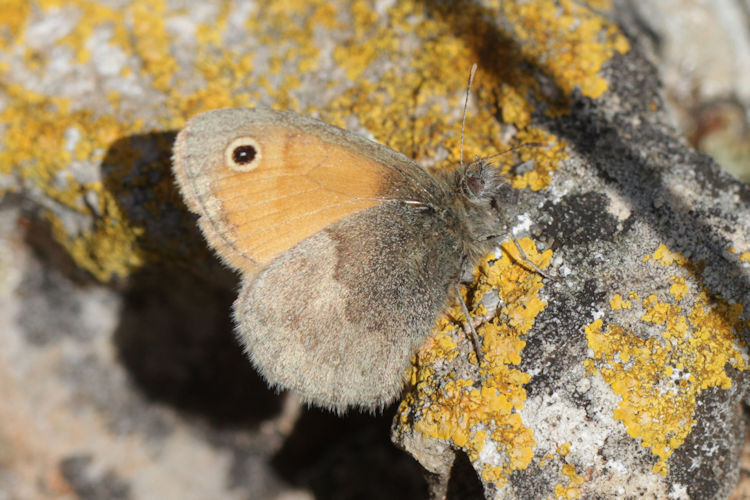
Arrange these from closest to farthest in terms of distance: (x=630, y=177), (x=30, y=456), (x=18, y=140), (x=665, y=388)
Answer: (x=665, y=388) < (x=630, y=177) < (x=18, y=140) < (x=30, y=456)

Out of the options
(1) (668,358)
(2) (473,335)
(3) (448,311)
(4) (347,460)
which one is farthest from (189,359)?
(1) (668,358)

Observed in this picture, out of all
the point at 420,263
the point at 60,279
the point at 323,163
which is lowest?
the point at 60,279

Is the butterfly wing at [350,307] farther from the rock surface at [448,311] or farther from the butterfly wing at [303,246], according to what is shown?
the rock surface at [448,311]

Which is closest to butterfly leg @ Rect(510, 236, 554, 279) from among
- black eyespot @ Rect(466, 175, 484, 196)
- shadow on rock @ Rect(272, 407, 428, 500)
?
black eyespot @ Rect(466, 175, 484, 196)

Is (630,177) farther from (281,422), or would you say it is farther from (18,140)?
(18,140)

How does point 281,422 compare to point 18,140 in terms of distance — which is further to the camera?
point 281,422

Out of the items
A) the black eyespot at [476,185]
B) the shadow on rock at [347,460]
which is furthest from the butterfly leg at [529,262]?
the shadow on rock at [347,460]

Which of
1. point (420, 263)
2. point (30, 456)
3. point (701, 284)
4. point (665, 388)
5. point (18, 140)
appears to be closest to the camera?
point (665, 388)

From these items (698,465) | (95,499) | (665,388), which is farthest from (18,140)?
(698,465)

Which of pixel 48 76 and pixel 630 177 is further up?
pixel 630 177
